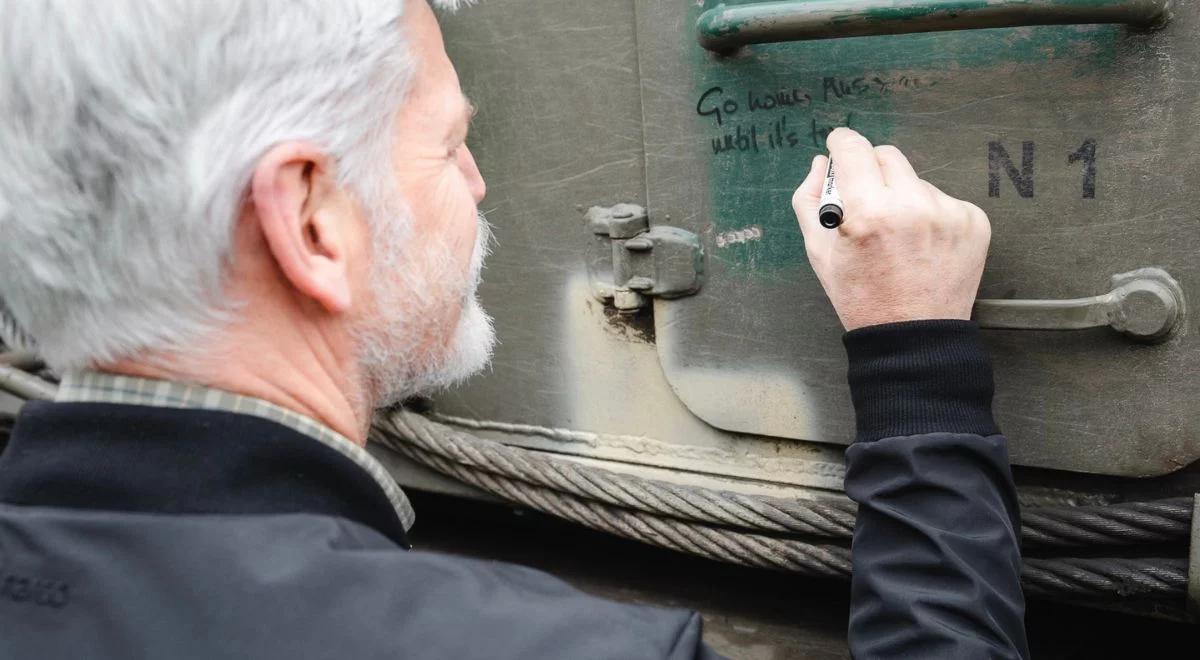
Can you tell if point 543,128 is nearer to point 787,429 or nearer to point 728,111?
point 728,111

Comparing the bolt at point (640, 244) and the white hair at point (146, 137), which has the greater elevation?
the white hair at point (146, 137)

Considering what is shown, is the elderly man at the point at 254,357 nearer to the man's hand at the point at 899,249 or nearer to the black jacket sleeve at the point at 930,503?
the black jacket sleeve at the point at 930,503

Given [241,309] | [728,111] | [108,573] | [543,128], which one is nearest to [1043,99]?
[728,111]

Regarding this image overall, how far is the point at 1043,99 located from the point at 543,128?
0.65 m

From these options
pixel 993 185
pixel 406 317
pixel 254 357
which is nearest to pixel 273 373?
pixel 254 357

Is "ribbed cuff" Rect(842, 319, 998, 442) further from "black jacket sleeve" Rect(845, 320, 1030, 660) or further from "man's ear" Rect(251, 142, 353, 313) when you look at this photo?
"man's ear" Rect(251, 142, 353, 313)

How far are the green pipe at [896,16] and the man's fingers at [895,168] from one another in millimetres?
117

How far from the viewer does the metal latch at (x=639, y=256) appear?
4.92 ft

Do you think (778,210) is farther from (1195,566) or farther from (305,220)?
(305,220)

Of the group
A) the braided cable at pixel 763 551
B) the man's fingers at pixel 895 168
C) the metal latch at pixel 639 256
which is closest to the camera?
the man's fingers at pixel 895 168

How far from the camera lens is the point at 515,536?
6.68ft

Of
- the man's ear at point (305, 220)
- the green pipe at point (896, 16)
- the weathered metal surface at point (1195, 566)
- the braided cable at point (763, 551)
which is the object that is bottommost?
the braided cable at point (763, 551)

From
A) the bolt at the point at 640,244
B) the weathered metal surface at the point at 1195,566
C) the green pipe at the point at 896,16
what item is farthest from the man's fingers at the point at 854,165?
the weathered metal surface at the point at 1195,566

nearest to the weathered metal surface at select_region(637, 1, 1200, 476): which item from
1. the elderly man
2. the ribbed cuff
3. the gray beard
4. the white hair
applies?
the ribbed cuff
